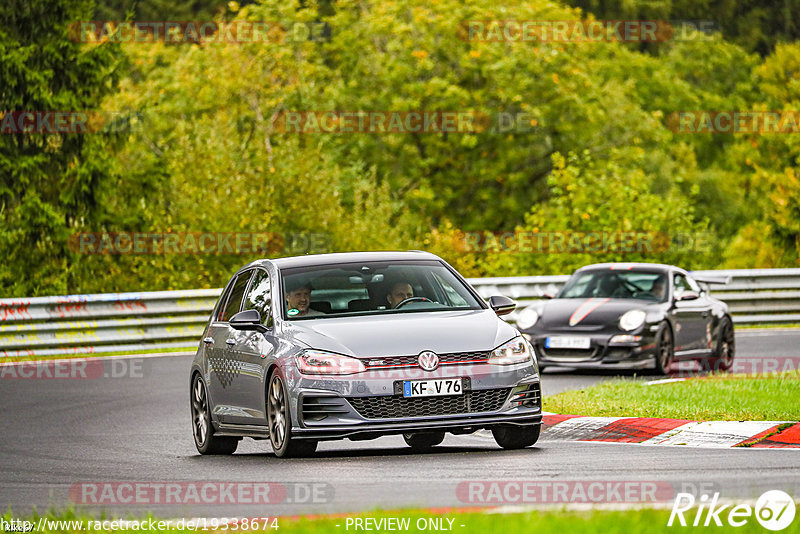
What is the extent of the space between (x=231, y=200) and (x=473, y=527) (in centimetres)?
2955

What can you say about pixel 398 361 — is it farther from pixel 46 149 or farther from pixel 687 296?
pixel 46 149

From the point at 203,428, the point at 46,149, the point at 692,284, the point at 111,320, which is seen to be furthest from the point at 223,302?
the point at 46,149

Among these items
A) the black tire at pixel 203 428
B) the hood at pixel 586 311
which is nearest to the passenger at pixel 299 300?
the black tire at pixel 203 428

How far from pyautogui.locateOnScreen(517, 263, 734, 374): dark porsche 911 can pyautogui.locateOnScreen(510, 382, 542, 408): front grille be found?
792 cm

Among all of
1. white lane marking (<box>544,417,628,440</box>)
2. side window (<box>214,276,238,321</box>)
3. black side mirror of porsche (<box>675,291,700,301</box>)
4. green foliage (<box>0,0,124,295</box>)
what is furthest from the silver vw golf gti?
green foliage (<box>0,0,124,295</box>)

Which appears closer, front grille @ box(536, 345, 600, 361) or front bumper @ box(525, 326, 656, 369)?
front bumper @ box(525, 326, 656, 369)

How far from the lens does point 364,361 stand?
1144 cm

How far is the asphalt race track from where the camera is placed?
908 centimetres

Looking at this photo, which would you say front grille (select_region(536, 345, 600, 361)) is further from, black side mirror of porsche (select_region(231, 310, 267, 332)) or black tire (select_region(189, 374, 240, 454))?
black side mirror of porsche (select_region(231, 310, 267, 332))

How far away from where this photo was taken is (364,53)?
5703 cm

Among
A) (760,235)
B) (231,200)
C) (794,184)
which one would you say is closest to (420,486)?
(231,200)

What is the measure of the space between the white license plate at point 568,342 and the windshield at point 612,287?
1.23 metres

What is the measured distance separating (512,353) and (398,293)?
4.09 ft

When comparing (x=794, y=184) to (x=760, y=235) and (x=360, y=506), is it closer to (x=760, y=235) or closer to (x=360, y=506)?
(x=760, y=235)
